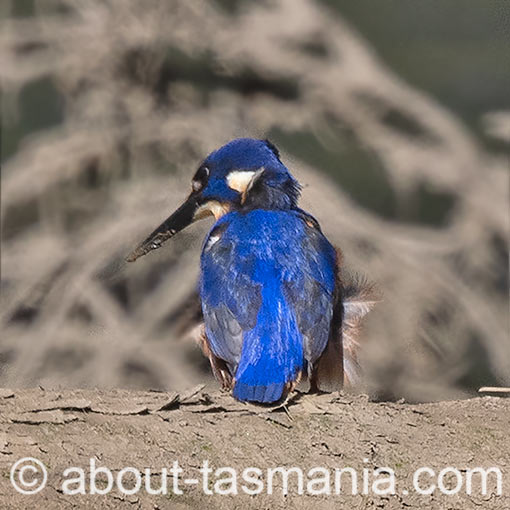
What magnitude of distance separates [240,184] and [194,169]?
4.88 feet

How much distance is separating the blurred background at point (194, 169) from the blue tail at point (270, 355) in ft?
5.31

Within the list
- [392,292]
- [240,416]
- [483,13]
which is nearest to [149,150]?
[392,292]

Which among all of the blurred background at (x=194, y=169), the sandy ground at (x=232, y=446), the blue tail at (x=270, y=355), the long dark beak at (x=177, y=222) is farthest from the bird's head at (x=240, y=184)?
the blurred background at (x=194, y=169)

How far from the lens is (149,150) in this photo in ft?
17.3

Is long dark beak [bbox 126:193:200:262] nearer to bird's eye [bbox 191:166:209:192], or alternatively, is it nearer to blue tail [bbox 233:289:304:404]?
bird's eye [bbox 191:166:209:192]

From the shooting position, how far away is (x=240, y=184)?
11.5ft

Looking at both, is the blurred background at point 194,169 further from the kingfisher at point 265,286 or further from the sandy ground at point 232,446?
the sandy ground at point 232,446

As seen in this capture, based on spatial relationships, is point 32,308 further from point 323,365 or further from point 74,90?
point 323,365

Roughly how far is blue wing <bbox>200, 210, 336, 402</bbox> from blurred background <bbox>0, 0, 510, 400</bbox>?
1.37 m

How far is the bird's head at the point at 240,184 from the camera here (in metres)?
3.47

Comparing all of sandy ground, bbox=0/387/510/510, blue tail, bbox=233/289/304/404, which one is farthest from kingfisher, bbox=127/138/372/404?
sandy ground, bbox=0/387/510/510

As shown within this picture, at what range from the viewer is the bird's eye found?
142 inches

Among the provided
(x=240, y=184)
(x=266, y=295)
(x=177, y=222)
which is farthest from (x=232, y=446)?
(x=177, y=222)

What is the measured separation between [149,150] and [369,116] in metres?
0.87
